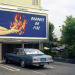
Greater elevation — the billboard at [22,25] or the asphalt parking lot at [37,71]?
the billboard at [22,25]

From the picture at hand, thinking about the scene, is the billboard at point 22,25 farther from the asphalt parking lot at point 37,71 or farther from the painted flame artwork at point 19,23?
the asphalt parking lot at point 37,71

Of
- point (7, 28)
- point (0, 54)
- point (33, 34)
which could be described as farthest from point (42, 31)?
point (0, 54)

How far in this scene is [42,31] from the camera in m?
24.4

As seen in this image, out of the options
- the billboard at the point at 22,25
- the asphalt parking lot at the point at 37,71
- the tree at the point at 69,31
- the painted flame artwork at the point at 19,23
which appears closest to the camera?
the asphalt parking lot at the point at 37,71

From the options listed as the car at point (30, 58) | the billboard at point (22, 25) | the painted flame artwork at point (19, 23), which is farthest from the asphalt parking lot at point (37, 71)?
the painted flame artwork at point (19, 23)

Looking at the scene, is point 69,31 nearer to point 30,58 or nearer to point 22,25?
point 22,25

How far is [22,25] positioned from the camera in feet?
75.0

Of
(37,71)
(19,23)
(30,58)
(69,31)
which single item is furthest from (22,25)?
(69,31)

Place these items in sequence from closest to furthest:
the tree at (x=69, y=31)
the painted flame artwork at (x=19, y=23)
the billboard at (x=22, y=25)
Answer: the billboard at (x=22, y=25), the painted flame artwork at (x=19, y=23), the tree at (x=69, y=31)

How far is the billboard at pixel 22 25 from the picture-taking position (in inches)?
844

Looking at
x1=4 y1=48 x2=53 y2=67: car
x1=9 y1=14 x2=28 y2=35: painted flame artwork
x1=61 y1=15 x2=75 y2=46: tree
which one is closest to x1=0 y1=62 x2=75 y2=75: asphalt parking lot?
x1=4 y1=48 x2=53 y2=67: car

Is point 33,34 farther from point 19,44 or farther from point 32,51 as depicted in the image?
point 32,51

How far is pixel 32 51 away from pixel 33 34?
1015cm

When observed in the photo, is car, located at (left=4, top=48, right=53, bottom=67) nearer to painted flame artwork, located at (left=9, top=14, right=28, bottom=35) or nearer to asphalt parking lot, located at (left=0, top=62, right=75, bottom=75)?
asphalt parking lot, located at (left=0, top=62, right=75, bottom=75)
